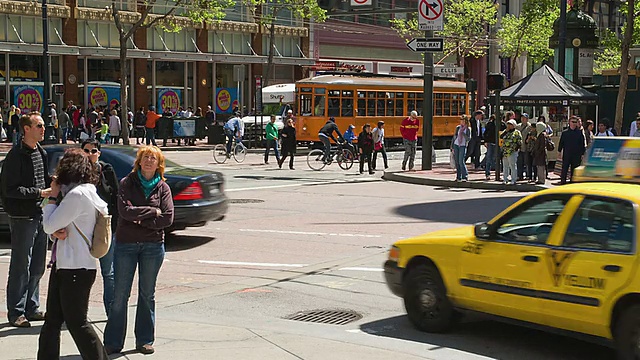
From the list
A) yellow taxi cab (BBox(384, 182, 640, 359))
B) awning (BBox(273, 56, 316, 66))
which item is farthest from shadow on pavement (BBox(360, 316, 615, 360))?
awning (BBox(273, 56, 316, 66))

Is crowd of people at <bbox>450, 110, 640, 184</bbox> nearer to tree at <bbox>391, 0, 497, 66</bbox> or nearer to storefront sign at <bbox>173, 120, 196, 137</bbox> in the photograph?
storefront sign at <bbox>173, 120, 196, 137</bbox>

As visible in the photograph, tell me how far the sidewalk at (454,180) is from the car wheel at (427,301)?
48.4 feet

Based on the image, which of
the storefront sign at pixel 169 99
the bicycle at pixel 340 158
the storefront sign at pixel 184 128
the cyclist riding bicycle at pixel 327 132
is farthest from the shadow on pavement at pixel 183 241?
the storefront sign at pixel 169 99

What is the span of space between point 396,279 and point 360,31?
56910 millimetres

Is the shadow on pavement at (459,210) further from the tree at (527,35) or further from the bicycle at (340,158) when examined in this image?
the tree at (527,35)

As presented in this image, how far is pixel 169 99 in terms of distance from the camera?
2093 inches

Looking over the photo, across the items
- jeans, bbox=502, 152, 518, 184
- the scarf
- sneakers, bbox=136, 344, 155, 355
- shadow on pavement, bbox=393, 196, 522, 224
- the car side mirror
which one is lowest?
shadow on pavement, bbox=393, 196, 522, 224

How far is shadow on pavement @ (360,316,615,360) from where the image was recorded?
7.91 metres

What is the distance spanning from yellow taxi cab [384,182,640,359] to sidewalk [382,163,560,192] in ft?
48.7

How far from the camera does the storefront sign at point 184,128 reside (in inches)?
1703

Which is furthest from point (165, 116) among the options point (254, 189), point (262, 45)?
point (254, 189)

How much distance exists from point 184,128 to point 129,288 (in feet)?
120

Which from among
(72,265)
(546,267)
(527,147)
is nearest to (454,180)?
(527,147)

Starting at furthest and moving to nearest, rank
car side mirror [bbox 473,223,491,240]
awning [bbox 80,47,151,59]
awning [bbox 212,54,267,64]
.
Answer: awning [bbox 212,54,267,64] < awning [bbox 80,47,151,59] < car side mirror [bbox 473,223,491,240]
